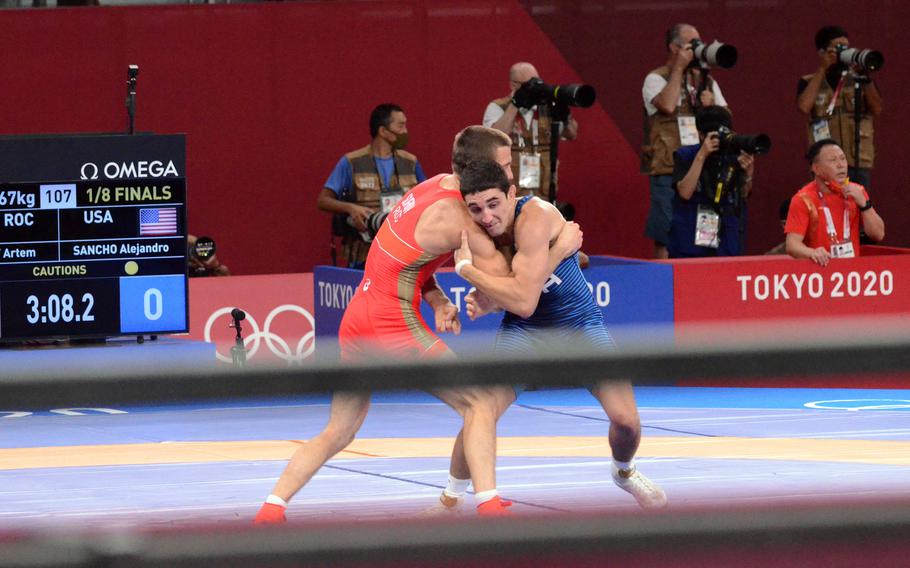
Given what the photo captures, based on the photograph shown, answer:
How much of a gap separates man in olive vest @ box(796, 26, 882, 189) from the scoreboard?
5.27 m

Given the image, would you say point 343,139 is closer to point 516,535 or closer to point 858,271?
point 858,271

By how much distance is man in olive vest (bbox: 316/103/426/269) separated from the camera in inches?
454

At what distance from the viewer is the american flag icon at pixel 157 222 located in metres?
9.83

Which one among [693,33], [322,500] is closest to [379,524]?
[322,500]

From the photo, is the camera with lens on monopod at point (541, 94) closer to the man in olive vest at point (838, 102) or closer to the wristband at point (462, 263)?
the man in olive vest at point (838, 102)

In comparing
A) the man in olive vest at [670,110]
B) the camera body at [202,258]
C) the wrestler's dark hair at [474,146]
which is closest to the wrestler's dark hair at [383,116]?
the camera body at [202,258]

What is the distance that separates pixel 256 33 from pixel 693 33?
388 centimetres

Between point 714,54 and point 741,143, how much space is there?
795 millimetres

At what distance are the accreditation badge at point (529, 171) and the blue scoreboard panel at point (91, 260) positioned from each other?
273 cm

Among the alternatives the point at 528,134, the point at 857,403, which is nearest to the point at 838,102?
the point at 528,134

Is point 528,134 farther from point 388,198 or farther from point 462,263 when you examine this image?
point 462,263

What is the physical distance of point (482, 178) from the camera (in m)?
5.57

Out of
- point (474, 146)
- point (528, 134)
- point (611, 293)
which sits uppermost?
point (528, 134)

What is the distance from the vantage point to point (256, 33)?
552 inches
